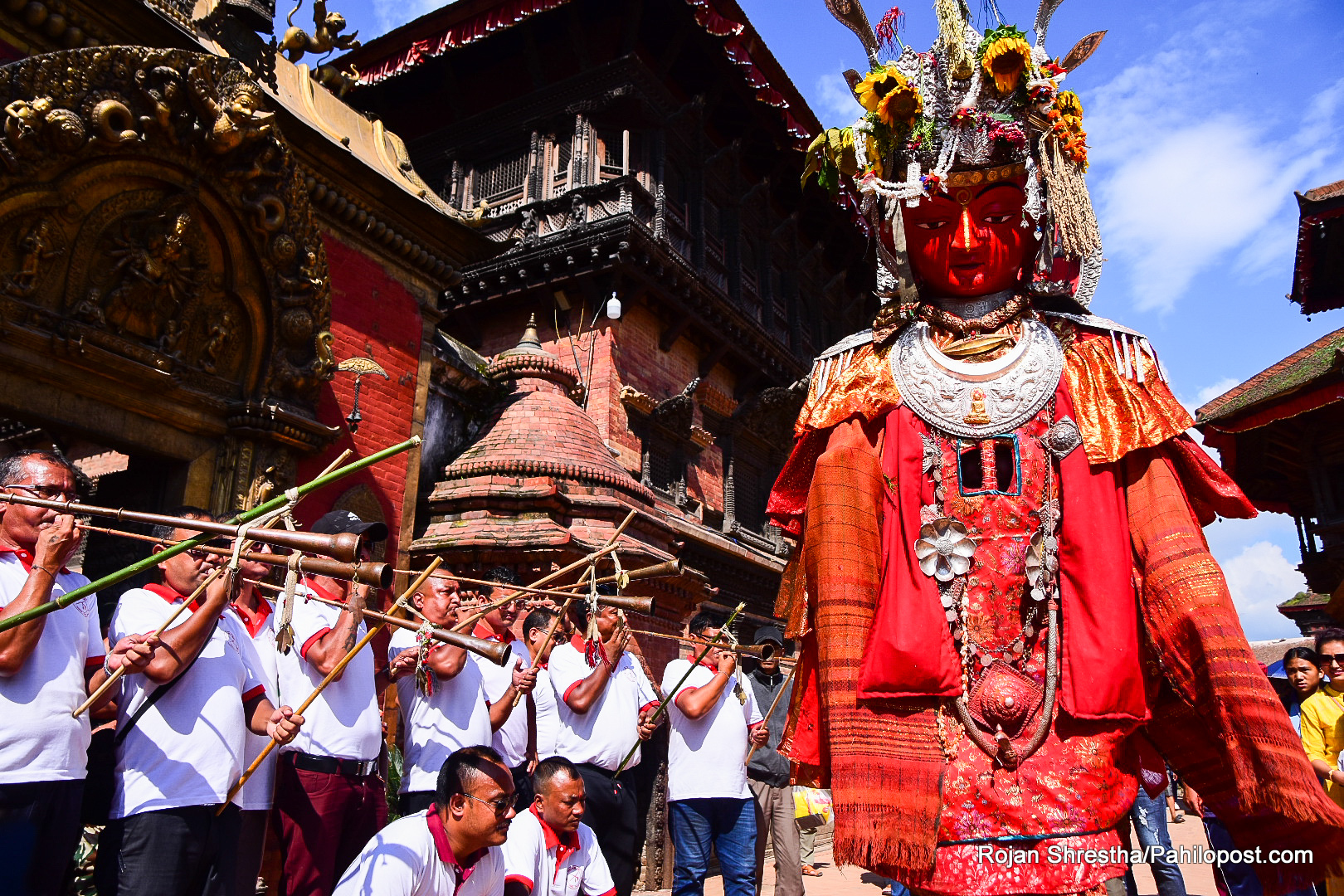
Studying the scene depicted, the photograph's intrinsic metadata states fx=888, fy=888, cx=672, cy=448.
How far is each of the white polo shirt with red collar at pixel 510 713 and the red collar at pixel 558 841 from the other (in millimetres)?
845

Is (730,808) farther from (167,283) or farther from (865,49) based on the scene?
(167,283)

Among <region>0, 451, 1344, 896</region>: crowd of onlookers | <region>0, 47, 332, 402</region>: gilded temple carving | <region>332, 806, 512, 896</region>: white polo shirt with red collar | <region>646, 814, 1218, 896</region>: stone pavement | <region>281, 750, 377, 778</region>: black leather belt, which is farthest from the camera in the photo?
<region>646, 814, 1218, 896</region>: stone pavement

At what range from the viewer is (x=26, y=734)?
301 centimetres

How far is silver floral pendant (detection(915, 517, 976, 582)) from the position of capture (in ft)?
9.88

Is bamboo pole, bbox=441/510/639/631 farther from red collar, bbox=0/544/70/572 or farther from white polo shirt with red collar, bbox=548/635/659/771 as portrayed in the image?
red collar, bbox=0/544/70/572

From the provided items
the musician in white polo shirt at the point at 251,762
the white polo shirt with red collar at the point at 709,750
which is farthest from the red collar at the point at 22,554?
the white polo shirt with red collar at the point at 709,750

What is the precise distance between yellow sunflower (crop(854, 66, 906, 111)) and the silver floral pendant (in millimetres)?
1616

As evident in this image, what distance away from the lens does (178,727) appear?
11.2ft

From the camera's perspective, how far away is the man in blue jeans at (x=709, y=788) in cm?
525

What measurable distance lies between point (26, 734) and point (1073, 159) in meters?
4.25

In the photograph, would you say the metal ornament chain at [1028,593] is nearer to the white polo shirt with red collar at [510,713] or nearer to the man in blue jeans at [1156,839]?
the white polo shirt with red collar at [510,713]

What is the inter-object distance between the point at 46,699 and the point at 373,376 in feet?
18.7

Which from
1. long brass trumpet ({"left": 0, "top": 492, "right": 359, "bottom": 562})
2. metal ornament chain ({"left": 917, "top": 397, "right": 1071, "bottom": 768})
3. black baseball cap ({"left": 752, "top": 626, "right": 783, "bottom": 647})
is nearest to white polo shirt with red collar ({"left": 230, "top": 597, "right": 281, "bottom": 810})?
long brass trumpet ({"left": 0, "top": 492, "right": 359, "bottom": 562})

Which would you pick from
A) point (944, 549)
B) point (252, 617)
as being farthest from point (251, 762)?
point (944, 549)
